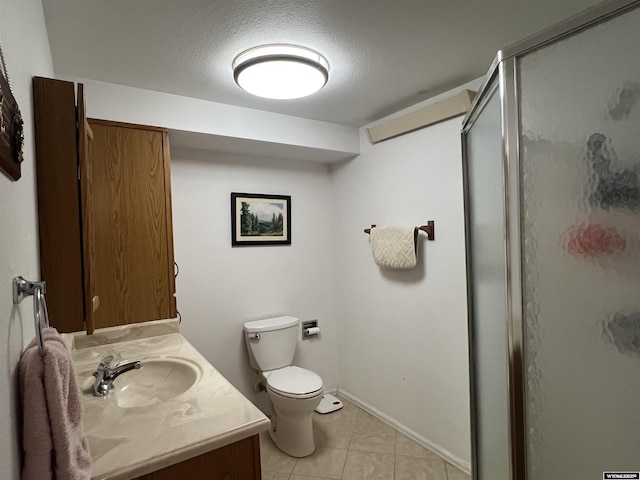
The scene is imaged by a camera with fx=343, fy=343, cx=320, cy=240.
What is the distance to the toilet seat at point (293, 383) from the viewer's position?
2.08 metres

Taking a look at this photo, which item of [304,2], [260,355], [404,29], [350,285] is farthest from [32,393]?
[350,285]

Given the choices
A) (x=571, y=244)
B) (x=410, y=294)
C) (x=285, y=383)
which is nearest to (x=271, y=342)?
(x=285, y=383)

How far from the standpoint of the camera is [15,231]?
25.3 inches

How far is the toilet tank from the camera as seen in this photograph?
243 centimetres

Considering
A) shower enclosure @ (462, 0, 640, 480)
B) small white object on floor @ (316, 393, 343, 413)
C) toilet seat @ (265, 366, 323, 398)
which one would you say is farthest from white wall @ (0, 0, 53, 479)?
small white object on floor @ (316, 393, 343, 413)

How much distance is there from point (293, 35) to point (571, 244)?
1266mm

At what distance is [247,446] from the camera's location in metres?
1.07

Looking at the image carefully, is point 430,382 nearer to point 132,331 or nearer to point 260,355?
point 260,355

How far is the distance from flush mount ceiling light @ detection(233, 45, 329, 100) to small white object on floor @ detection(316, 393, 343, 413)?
7.33 ft

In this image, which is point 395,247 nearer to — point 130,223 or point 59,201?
point 130,223

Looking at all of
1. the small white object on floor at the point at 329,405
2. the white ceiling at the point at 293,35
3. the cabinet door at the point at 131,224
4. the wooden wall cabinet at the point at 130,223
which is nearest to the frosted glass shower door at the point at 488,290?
the white ceiling at the point at 293,35

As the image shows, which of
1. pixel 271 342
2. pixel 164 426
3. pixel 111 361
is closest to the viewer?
pixel 164 426

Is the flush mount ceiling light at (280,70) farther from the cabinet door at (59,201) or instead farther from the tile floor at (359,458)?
the tile floor at (359,458)

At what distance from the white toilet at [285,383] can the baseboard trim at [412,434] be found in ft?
1.90
